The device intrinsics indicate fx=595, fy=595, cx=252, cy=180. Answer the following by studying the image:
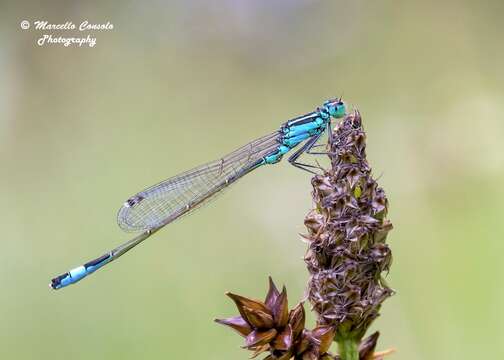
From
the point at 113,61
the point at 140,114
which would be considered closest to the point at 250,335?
the point at 140,114

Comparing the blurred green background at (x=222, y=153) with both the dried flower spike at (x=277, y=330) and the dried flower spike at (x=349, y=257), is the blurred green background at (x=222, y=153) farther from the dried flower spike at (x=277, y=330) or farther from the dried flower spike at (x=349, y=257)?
the dried flower spike at (x=277, y=330)

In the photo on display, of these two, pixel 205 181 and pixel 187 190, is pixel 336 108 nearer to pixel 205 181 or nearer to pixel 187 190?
pixel 205 181

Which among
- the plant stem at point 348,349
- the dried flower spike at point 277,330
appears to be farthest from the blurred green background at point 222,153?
the dried flower spike at point 277,330

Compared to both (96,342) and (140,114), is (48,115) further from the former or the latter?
(96,342)

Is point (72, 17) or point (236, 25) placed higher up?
point (72, 17)

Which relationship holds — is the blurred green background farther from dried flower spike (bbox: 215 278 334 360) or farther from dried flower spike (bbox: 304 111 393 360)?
dried flower spike (bbox: 215 278 334 360)

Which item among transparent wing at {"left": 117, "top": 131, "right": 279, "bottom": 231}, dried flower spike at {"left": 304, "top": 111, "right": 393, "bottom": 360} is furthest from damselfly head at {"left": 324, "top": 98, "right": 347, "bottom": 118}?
dried flower spike at {"left": 304, "top": 111, "right": 393, "bottom": 360}
